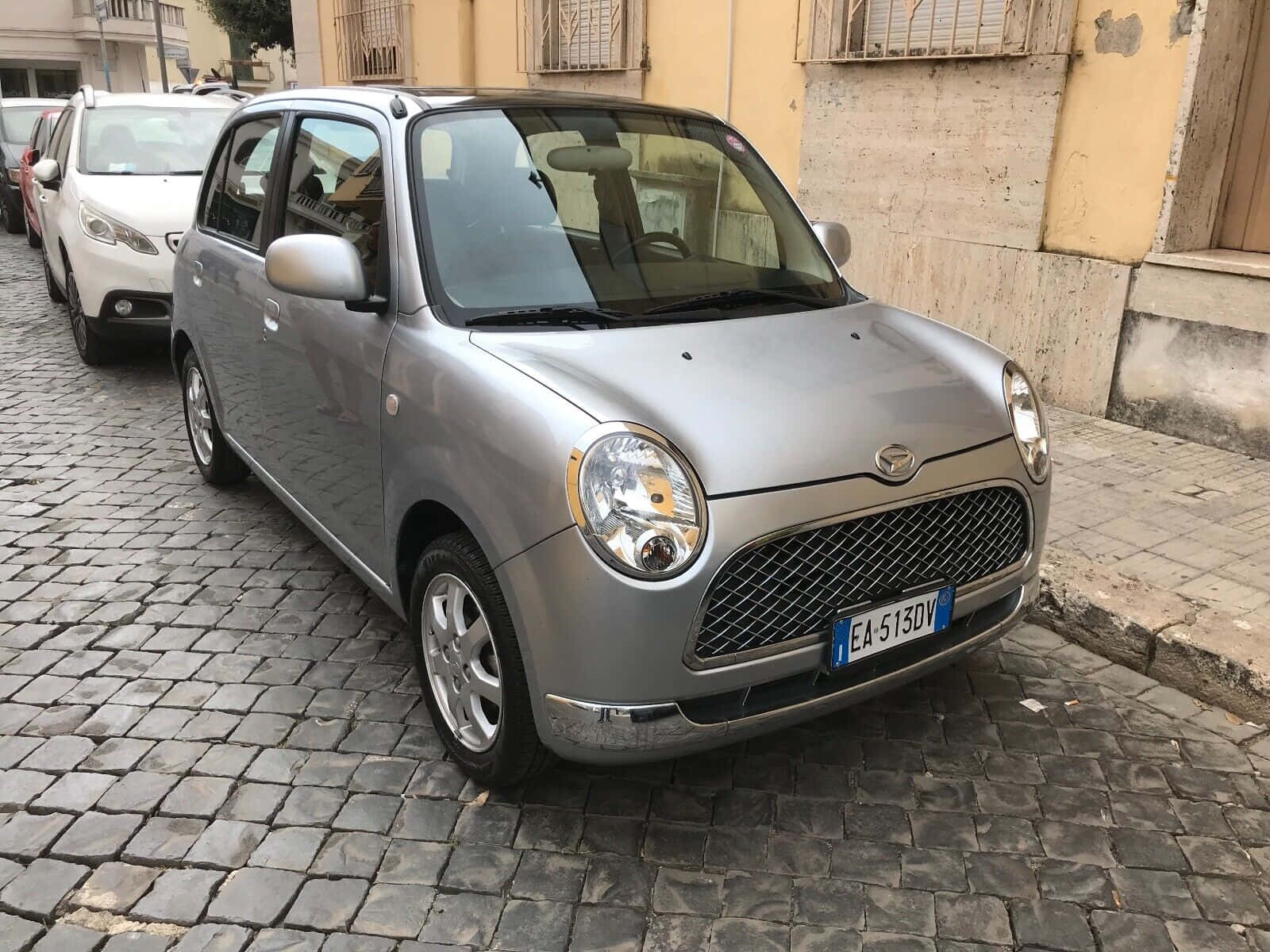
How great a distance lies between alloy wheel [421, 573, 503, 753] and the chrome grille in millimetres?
661

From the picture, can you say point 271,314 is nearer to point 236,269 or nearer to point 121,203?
point 236,269

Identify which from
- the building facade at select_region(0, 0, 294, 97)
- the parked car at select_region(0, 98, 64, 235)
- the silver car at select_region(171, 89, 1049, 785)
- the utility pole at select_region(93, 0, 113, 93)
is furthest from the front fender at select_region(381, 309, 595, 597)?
the building facade at select_region(0, 0, 294, 97)

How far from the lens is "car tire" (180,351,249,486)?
521cm

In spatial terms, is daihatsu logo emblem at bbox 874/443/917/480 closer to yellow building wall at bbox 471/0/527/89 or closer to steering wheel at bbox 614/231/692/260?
steering wheel at bbox 614/231/692/260

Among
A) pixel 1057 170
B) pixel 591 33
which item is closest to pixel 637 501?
pixel 1057 170

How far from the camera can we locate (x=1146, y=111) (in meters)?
5.84

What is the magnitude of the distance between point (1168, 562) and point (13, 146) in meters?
17.7

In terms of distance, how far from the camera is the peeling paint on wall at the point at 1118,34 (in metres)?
5.82

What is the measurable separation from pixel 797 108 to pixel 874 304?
5085 mm

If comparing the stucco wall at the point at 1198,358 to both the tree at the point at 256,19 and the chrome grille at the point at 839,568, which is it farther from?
the tree at the point at 256,19

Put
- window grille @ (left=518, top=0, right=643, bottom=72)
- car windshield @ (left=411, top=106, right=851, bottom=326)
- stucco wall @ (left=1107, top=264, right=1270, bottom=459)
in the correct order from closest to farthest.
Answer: car windshield @ (left=411, top=106, right=851, bottom=326)
stucco wall @ (left=1107, top=264, right=1270, bottom=459)
window grille @ (left=518, top=0, right=643, bottom=72)

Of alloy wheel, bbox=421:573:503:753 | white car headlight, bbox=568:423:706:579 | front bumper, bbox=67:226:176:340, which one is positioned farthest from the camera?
front bumper, bbox=67:226:176:340

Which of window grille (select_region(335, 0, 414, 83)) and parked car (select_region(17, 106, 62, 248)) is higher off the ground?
window grille (select_region(335, 0, 414, 83))

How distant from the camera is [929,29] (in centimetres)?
701
